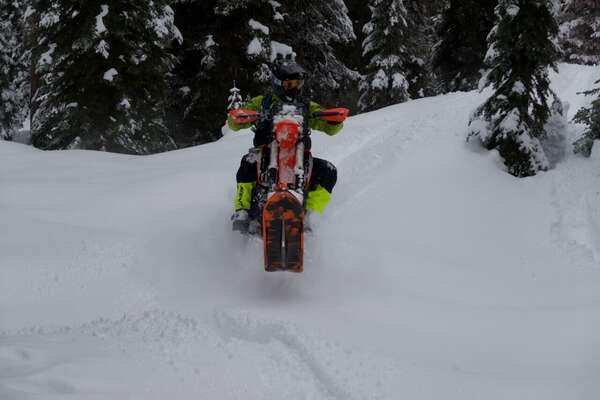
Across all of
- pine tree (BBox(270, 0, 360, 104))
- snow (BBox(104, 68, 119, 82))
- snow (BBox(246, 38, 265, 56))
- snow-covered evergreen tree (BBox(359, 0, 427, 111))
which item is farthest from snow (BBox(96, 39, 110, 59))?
snow-covered evergreen tree (BBox(359, 0, 427, 111))

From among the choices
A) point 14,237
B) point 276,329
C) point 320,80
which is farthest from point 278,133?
point 320,80

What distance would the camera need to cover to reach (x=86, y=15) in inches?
538

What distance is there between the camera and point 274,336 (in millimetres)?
4488

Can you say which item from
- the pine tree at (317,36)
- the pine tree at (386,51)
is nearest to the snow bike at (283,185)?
the pine tree at (317,36)

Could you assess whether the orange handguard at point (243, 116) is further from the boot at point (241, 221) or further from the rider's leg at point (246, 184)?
the boot at point (241, 221)

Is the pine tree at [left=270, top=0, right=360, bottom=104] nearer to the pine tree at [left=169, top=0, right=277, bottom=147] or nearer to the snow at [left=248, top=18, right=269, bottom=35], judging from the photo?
the snow at [left=248, top=18, right=269, bottom=35]

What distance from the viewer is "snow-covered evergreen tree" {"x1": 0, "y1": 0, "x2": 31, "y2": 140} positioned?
2816 centimetres

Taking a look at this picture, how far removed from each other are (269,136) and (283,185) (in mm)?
723

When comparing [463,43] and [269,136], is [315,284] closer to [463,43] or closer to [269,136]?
[269,136]

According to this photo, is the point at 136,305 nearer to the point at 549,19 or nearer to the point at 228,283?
the point at 228,283

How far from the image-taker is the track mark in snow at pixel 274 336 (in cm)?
386

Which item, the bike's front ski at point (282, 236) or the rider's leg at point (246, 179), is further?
the rider's leg at point (246, 179)

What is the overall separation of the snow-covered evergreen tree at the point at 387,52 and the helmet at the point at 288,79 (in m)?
16.6

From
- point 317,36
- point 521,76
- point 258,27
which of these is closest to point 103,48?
point 258,27
